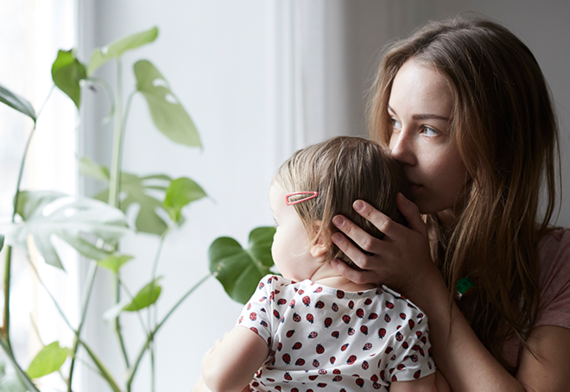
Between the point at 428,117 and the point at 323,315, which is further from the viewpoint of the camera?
the point at 428,117

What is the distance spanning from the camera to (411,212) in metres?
0.89

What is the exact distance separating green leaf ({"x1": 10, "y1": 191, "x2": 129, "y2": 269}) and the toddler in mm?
271

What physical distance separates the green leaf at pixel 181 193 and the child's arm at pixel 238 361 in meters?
0.53

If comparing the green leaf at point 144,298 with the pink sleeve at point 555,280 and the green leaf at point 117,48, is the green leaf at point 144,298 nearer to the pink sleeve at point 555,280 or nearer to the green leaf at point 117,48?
the green leaf at point 117,48

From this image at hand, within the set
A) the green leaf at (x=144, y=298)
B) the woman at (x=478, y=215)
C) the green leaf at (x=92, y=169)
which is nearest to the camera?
the woman at (x=478, y=215)

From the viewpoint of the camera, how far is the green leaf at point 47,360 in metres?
1.08

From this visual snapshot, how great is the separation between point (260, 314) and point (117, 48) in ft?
2.42

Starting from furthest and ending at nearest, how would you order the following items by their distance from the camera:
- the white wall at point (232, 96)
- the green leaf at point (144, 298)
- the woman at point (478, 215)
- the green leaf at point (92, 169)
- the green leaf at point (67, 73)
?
the white wall at point (232, 96)
the green leaf at point (92, 169)
the green leaf at point (144, 298)
the green leaf at point (67, 73)
the woman at point (478, 215)

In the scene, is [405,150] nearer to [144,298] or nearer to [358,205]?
[358,205]

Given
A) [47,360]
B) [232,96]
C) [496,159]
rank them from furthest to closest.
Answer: [232,96]
[47,360]
[496,159]

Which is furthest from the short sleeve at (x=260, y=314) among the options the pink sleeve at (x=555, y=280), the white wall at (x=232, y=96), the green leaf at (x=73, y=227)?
the white wall at (x=232, y=96)

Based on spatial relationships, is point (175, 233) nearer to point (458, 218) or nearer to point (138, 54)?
point (138, 54)

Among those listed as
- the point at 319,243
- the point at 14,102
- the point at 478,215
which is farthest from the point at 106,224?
the point at 478,215

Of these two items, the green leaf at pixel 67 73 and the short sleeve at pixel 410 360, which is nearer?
the short sleeve at pixel 410 360
